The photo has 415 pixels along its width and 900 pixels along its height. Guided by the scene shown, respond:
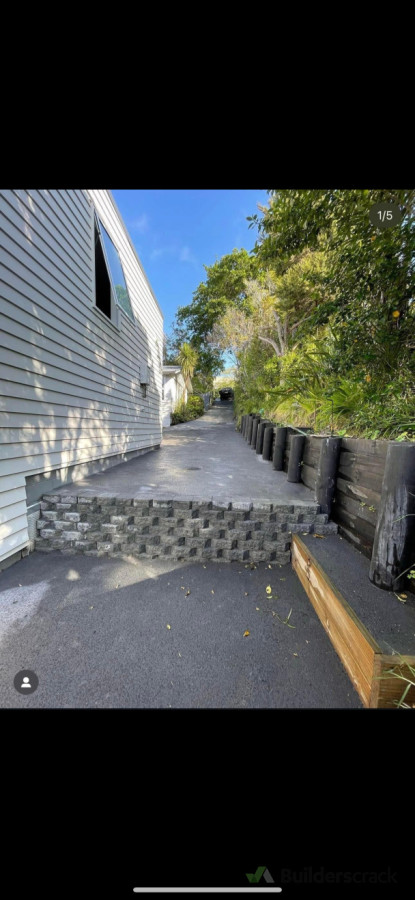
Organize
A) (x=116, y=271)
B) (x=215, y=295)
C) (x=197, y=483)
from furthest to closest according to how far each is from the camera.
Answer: (x=215, y=295), (x=116, y=271), (x=197, y=483)

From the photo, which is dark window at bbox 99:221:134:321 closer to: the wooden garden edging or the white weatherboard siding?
the white weatherboard siding

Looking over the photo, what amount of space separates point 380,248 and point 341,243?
52cm

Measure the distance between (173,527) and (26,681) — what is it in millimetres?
1233

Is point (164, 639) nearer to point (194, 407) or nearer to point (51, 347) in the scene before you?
point (51, 347)

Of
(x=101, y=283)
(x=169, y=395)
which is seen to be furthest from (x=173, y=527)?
(x=169, y=395)

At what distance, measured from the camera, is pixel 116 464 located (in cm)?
419

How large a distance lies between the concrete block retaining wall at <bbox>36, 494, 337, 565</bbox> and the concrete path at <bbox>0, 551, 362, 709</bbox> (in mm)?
156

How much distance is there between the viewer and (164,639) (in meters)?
1.42

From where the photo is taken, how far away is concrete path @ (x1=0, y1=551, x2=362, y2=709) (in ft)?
3.69
